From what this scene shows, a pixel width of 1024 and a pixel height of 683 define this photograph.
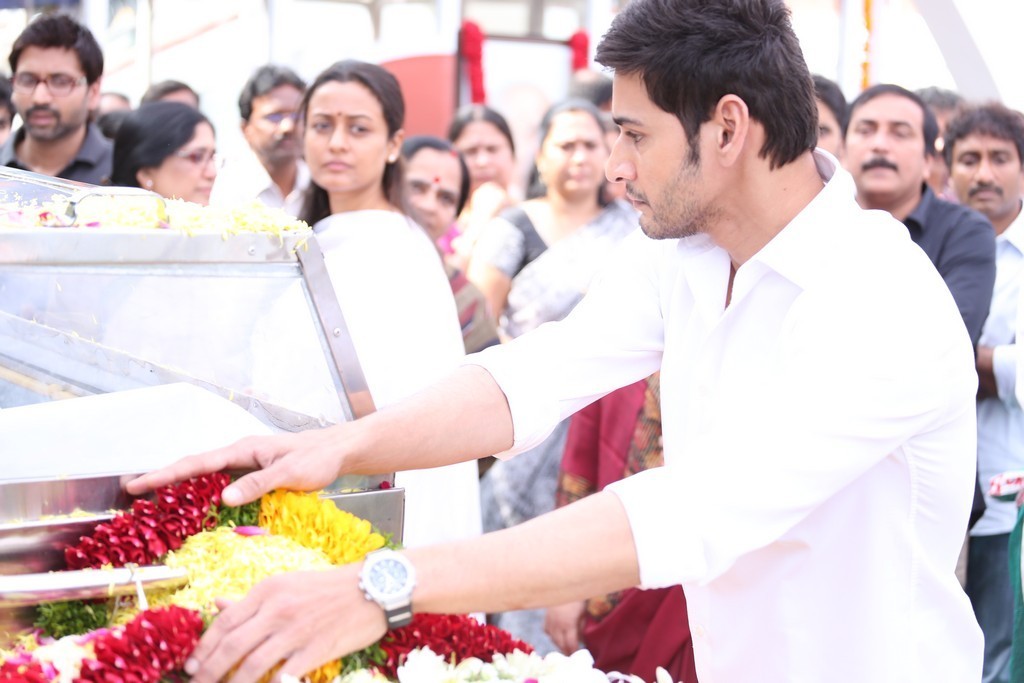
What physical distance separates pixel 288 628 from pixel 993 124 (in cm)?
406

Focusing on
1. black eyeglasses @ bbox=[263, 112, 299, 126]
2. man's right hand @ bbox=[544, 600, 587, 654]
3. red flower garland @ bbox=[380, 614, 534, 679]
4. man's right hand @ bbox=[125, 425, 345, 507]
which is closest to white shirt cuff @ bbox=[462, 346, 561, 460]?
man's right hand @ bbox=[125, 425, 345, 507]

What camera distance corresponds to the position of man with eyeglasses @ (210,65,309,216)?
5.24 m

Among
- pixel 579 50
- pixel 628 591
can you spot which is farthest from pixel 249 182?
pixel 579 50

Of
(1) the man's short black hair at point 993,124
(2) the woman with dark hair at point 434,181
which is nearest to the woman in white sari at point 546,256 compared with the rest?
(2) the woman with dark hair at point 434,181

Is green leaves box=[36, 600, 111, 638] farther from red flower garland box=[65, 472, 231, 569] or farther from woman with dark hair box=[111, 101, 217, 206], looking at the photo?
woman with dark hair box=[111, 101, 217, 206]

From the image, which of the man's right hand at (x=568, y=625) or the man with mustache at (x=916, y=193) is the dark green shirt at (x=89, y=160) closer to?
the man's right hand at (x=568, y=625)

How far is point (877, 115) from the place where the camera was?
4355mm

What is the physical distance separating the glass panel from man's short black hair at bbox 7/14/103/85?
308 cm

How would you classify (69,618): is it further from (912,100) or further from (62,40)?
(912,100)

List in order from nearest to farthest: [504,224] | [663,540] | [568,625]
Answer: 1. [663,540]
2. [568,625]
3. [504,224]

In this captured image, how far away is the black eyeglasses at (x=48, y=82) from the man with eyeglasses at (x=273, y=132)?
0.80 meters

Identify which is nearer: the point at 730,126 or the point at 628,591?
the point at 730,126

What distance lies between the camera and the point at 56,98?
15.0 ft

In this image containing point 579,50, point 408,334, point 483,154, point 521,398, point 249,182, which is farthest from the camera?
point 579,50
